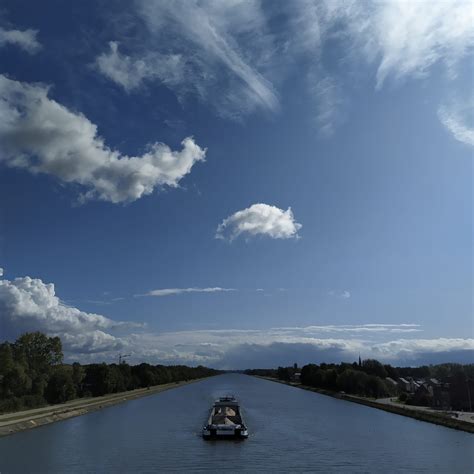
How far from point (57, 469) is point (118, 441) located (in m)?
15.2

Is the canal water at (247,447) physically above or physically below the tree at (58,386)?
below

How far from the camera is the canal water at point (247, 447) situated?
43.1 m

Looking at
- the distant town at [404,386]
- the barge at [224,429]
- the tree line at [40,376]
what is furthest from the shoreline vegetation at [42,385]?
the distant town at [404,386]

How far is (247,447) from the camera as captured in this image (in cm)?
5359

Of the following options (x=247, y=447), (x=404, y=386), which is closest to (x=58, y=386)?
(x=247, y=447)

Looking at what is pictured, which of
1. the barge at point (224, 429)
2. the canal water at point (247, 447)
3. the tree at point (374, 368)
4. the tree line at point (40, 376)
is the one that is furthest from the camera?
the tree at point (374, 368)

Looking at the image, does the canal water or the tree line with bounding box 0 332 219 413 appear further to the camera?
the tree line with bounding box 0 332 219 413

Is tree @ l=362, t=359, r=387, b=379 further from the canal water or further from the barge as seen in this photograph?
the barge

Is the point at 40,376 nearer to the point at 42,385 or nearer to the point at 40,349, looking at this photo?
the point at 42,385

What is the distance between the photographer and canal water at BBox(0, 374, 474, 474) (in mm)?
43062

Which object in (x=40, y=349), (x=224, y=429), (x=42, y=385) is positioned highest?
(x=40, y=349)

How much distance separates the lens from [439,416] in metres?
74.4

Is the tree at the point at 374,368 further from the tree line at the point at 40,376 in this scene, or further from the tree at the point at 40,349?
the tree at the point at 40,349

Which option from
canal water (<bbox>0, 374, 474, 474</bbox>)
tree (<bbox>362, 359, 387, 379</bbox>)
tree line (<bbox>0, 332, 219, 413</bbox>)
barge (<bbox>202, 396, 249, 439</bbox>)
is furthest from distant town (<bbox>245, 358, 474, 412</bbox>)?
tree line (<bbox>0, 332, 219, 413</bbox>)
